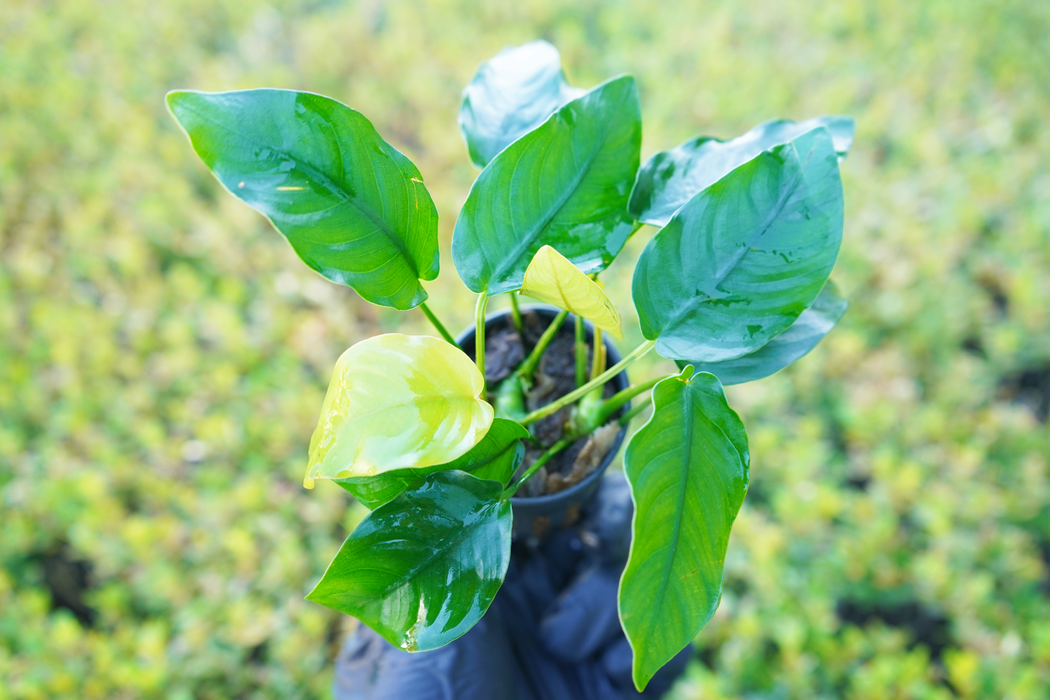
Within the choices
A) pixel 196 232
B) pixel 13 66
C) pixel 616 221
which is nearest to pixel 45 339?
pixel 196 232

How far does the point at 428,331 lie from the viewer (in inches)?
58.2

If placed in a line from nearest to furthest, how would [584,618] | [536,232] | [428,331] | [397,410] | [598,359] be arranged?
[397,410] < [536,232] < [598,359] < [584,618] < [428,331]

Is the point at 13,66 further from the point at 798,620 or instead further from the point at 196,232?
the point at 798,620

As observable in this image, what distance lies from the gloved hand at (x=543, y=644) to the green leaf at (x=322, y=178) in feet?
1.65

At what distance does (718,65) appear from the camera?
6.73 feet

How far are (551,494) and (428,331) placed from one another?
911mm

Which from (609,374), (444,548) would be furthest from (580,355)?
(444,548)

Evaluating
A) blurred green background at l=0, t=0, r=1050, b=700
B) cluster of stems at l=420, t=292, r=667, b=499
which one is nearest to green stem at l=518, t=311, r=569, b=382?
cluster of stems at l=420, t=292, r=667, b=499

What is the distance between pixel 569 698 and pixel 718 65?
1.95 metres

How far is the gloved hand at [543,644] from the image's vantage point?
0.76 meters

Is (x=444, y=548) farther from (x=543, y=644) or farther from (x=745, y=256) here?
(x=543, y=644)

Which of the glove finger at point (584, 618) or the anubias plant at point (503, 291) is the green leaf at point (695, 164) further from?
the glove finger at point (584, 618)

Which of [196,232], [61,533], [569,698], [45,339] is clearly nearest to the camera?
[569,698]

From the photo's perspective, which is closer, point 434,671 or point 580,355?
point 580,355
